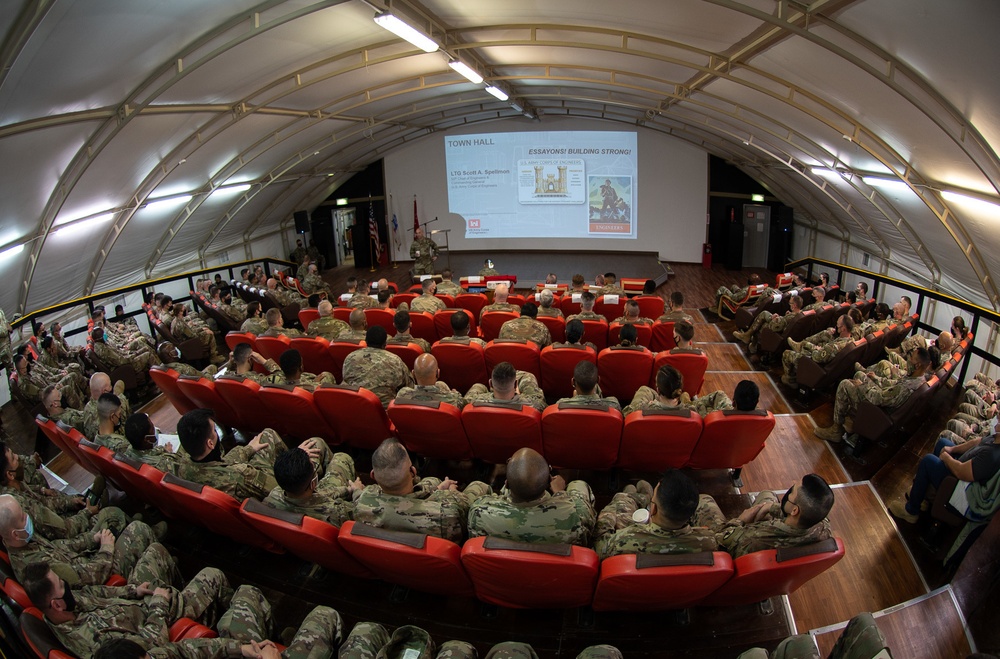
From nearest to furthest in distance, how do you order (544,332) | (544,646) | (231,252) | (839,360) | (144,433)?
(544,646) → (144,433) → (839,360) → (544,332) → (231,252)

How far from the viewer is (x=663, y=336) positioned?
18.8 feet

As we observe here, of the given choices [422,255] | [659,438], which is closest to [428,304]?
[659,438]

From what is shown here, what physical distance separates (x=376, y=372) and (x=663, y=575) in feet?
9.22

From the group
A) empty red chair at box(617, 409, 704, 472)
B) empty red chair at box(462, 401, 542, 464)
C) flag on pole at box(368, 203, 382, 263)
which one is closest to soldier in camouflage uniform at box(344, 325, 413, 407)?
empty red chair at box(462, 401, 542, 464)

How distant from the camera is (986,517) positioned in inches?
114

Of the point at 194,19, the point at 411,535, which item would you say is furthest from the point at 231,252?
the point at 411,535

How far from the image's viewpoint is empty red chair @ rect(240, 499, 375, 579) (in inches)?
96.6

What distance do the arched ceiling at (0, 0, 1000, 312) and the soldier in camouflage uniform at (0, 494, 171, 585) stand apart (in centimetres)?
317

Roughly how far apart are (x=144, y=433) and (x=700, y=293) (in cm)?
1023

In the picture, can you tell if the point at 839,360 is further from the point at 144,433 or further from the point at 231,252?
the point at 231,252

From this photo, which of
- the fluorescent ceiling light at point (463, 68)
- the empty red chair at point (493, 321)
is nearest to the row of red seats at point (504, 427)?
the empty red chair at point (493, 321)

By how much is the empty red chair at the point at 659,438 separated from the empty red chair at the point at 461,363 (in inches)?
68.1

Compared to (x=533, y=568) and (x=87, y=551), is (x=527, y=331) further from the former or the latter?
(x=87, y=551)

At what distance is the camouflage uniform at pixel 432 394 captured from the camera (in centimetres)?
359
